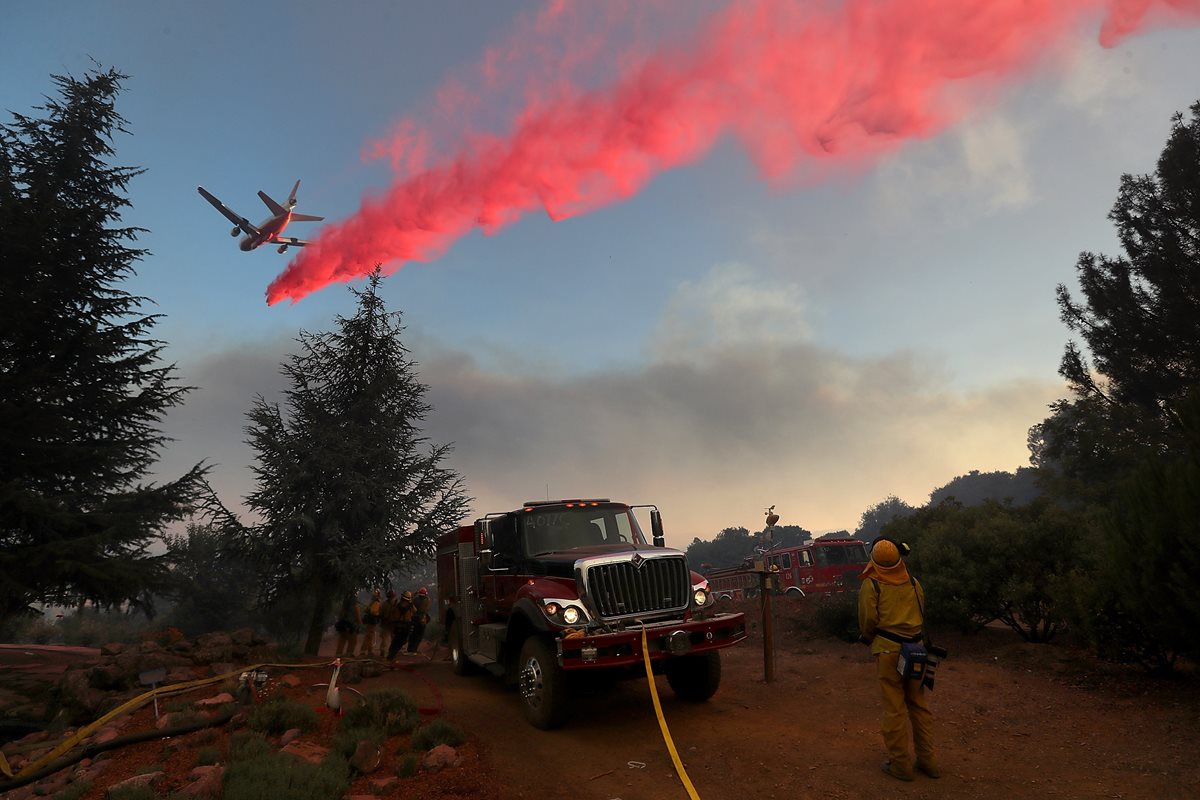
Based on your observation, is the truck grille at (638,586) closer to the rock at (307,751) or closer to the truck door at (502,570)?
the truck door at (502,570)

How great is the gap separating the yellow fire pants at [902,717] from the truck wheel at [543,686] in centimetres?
368

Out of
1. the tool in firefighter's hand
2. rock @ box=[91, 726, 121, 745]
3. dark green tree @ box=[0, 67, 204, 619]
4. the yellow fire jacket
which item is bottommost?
rock @ box=[91, 726, 121, 745]

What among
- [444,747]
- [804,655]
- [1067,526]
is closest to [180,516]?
[444,747]

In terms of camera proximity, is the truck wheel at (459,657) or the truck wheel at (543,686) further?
the truck wheel at (459,657)

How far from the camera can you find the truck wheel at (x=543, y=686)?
744cm

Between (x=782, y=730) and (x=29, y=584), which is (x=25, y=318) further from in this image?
(x=782, y=730)

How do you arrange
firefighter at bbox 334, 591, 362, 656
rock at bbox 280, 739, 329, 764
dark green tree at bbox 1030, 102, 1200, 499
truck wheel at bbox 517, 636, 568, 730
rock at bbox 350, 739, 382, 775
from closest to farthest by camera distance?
rock at bbox 350, 739, 382, 775
rock at bbox 280, 739, 329, 764
truck wheel at bbox 517, 636, 568, 730
firefighter at bbox 334, 591, 362, 656
dark green tree at bbox 1030, 102, 1200, 499

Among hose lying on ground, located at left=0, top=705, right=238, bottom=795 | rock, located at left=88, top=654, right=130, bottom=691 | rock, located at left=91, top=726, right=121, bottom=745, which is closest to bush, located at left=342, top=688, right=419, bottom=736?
hose lying on ground, located at left=0, top=705, right=238, bottom=795

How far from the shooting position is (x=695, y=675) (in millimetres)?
8594

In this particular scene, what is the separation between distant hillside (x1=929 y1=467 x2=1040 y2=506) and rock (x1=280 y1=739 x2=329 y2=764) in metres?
134

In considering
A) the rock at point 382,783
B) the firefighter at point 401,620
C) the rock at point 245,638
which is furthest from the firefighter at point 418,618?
the rock at point 382,783

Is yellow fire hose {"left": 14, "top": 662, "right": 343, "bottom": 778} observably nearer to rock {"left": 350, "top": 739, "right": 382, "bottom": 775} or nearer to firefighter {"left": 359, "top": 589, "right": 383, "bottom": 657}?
firefighter {"left": 359, "top": 589, "right": 383, "bottom": 657}

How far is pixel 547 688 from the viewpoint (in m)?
7.41

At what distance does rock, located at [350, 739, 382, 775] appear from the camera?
6344mm
